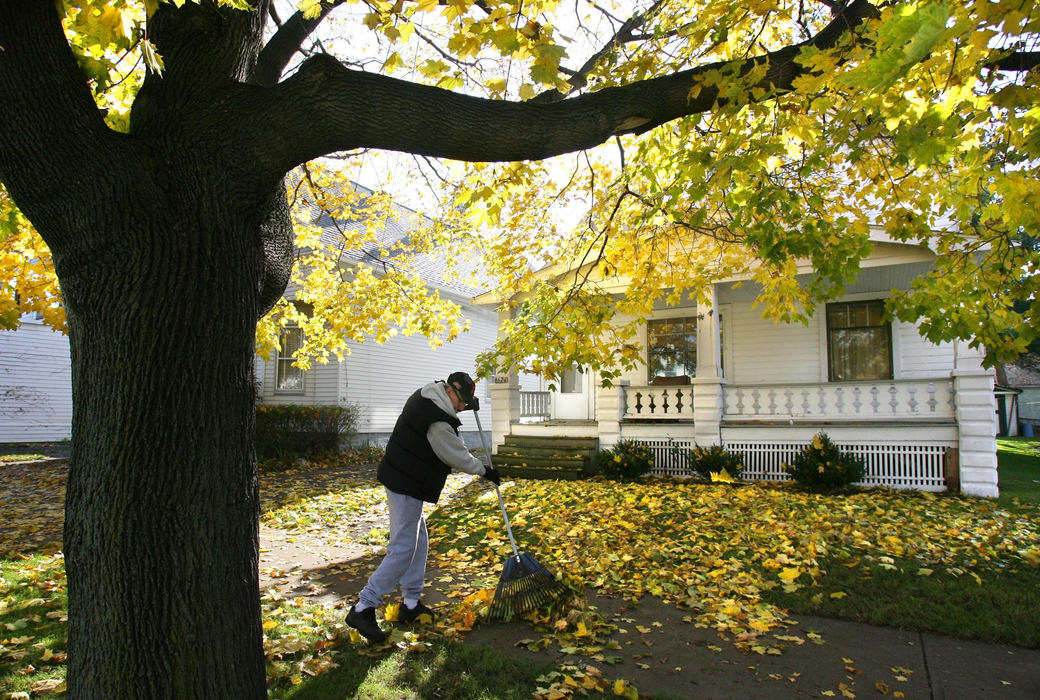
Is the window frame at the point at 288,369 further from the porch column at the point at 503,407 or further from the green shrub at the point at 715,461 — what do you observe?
the green shrub at the point at 715,461

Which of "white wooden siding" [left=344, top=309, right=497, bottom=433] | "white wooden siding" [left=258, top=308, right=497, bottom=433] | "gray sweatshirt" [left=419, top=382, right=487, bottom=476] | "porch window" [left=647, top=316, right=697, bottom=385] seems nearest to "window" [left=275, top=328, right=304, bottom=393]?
"white wooden siding" [left=258, top=308, right=497, bottom=433]

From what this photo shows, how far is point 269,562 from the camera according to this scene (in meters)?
6.23

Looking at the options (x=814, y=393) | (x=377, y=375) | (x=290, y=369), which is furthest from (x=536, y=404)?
(x=814, y=393)

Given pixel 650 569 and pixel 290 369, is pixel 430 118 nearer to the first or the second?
pixel 650 569

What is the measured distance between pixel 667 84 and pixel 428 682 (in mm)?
3563

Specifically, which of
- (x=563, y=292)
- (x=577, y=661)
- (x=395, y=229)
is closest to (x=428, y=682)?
(x=577, y=661)

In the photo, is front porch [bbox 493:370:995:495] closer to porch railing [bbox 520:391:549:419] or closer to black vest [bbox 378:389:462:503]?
porch railing [bbox 520:391:549:419]

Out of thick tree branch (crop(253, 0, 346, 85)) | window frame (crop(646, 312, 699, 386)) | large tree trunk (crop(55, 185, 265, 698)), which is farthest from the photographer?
window frame (crop(646, 312, 699, 386))

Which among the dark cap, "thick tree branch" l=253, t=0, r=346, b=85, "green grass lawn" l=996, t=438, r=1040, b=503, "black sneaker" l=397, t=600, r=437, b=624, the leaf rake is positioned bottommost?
"green grass lawn" l=996, t=438, r=1040, b=503

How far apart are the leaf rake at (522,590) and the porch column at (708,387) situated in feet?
26.1

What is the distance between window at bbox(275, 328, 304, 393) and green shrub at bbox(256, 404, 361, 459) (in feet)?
8.63

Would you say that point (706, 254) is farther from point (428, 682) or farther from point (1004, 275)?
point (428, 682)

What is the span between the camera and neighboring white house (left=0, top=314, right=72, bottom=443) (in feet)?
57.0

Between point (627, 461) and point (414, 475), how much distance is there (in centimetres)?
816
